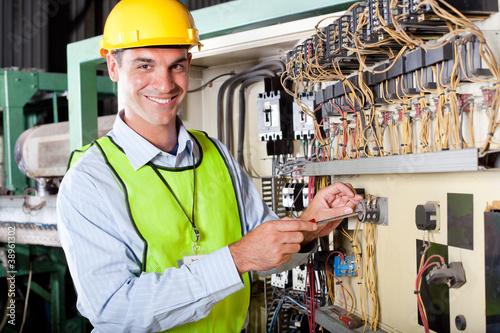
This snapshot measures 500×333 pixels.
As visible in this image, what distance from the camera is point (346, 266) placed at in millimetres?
1551

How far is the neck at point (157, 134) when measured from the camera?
4.21 ft

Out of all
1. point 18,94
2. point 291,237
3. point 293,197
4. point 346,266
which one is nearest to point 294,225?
point 291,237

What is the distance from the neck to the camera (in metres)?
1.28

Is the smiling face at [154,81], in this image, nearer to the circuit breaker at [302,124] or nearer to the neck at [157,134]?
the neck at [157,134]

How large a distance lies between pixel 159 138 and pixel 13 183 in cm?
311

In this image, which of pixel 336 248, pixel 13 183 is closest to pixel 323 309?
pixel 336 248

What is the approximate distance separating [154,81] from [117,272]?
1.59 ft

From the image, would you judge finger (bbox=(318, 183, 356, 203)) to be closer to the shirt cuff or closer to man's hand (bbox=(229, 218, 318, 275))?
man's hand (bbox=(229, 218, 318, 275))

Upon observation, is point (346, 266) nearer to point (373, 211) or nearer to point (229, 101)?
point (373, 211)

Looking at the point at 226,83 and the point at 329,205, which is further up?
the point at 226,83

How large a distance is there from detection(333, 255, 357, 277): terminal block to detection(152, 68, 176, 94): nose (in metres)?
0.81

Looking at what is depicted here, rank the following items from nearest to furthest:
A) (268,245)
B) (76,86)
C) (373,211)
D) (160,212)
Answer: (268,245)
(160,212)
(373,211)
(76,86)

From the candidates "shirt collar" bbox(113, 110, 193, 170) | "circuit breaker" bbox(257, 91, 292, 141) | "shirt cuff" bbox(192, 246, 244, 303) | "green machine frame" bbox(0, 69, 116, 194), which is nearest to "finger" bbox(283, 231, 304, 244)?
"shirt cuff" bbox(192, 246, 244, 303)

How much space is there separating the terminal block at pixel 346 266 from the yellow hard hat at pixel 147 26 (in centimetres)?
85
